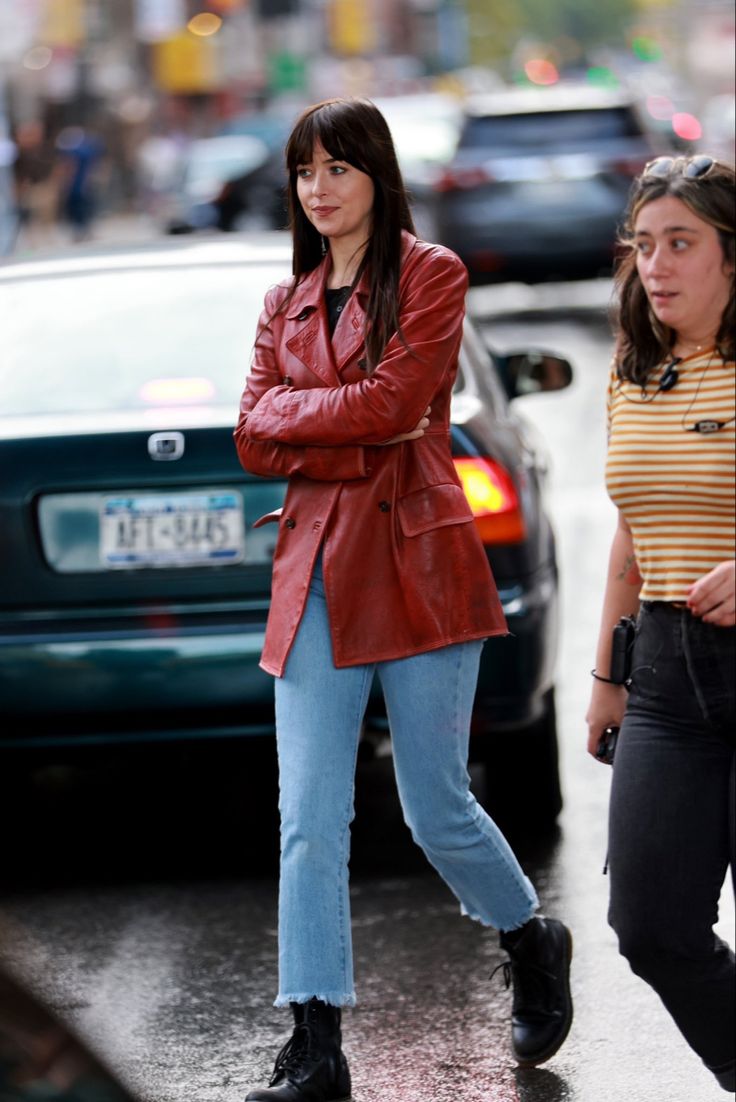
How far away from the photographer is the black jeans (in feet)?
11.1

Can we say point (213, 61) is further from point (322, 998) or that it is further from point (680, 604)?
point (680, 604)

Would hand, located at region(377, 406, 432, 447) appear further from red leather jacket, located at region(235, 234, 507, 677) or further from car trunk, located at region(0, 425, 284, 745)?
car trunk, located at region(0, 425, 284, 745)

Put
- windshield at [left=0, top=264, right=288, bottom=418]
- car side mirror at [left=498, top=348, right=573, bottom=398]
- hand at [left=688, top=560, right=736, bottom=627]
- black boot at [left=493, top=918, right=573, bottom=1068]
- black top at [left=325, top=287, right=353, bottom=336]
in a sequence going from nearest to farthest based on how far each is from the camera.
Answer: hand at [left=688, top=560, right=736, bottom=627] < black top at [left=325, top=287, right=353, bottom=336] < black boot at [left=493, top=918, right=573, bottom=1068] < windshield at [left=0, top=264, right=288, bottom=418] < car side mirror at [left=498, top=348, right=573, bottom=398]

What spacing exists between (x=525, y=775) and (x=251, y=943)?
98cm

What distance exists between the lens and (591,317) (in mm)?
19797

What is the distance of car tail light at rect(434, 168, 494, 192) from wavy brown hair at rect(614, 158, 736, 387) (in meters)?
15.3

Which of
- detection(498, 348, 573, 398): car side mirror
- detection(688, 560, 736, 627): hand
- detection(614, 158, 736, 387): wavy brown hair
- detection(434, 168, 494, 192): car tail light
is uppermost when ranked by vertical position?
detection(614, 158, 736, 387): wavy brown hair

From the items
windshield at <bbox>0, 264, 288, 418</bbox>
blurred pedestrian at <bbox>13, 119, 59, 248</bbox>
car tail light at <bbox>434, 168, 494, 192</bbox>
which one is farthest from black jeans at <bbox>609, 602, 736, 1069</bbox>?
blurred pedestrian at <bbox>13, 119, 59, 248</bbox>

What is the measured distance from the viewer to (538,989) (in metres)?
4.22

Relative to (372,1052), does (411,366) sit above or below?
above

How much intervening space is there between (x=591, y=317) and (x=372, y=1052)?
52.2ft

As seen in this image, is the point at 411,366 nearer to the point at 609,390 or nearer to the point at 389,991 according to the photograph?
the point at 609,390

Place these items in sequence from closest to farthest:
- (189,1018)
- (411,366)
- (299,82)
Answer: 1. (411,366)
2. (189,1018)
3. (299,82)

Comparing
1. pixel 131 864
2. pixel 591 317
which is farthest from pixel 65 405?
pixel 591 317
